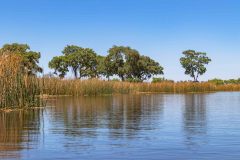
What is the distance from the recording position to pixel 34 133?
2012cm

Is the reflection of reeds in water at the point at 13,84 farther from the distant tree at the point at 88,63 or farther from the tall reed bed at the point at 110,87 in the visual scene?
the distant tree at the point at 88,63

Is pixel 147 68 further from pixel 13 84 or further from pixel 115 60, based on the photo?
pixel 13 84

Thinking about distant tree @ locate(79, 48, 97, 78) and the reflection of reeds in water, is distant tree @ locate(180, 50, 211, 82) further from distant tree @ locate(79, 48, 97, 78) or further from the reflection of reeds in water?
the reflection of reeds in water

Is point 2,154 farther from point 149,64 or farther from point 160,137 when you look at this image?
point 149,64

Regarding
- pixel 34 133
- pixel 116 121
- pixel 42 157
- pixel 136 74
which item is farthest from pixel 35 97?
pixel 136 74

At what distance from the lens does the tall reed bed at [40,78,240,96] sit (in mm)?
61062

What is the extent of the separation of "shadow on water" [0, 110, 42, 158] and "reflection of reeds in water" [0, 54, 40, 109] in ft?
6.10

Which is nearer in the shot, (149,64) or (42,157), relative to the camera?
(42,157)

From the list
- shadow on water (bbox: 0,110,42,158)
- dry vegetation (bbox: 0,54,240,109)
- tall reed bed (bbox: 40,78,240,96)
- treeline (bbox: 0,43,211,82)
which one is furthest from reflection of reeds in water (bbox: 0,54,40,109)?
treeline (bbox: 0,43,211,82)

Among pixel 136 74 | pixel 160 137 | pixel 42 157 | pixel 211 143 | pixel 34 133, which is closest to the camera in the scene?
pixel 42 157

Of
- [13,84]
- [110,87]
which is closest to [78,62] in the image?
[110,87]

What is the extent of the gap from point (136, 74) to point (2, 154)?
9280 centimetres

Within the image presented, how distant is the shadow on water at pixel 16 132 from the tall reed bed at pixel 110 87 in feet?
49.3

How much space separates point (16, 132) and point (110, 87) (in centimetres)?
5042
